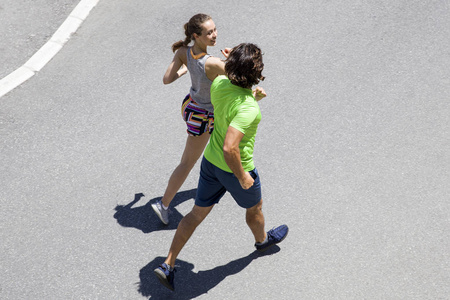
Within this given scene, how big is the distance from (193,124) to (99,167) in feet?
4.29

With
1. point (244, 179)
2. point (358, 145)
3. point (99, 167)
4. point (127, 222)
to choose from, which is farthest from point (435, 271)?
point (99, 167)

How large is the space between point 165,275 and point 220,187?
2.62 ft

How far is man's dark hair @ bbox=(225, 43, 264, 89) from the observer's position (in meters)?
3.50

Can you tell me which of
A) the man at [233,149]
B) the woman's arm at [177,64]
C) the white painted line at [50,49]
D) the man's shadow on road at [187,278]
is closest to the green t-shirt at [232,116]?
the man at [233,149]

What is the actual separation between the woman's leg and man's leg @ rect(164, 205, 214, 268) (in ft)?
1.87

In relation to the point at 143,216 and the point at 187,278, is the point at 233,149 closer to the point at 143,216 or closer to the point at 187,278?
the point at 187,278

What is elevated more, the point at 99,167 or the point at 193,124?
the point at 193,124

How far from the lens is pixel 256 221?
4.23 metres

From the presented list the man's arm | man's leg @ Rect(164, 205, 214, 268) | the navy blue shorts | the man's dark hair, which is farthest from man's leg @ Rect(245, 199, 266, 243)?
the man's dark hair

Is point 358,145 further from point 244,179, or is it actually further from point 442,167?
point 244,179

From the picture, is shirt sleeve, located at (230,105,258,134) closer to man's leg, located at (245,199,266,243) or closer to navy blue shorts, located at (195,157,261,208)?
navy blue shorts, located at (195,157,261,208)

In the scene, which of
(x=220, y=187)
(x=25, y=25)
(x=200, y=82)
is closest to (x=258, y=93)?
(x=200, y=82)

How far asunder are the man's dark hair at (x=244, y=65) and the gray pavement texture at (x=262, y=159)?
1.62 m

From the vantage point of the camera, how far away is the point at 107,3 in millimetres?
7102
